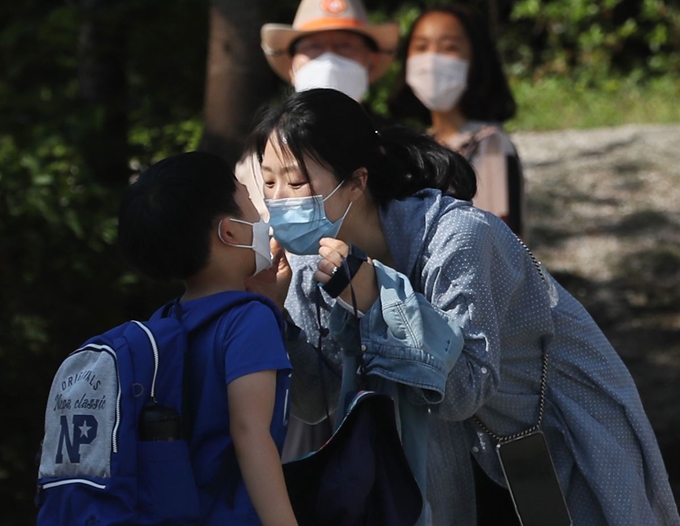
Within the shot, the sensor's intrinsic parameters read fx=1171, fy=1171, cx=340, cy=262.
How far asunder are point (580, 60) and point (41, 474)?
1190 cm

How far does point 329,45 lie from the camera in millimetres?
3865

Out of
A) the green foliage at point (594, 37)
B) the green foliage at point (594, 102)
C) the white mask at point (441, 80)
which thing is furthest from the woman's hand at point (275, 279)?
the green foliage at point (594, 37)

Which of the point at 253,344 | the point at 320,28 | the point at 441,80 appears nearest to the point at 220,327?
the point at 253,344

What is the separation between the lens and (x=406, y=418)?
2254 mm

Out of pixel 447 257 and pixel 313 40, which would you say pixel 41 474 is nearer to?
pixel 447 257

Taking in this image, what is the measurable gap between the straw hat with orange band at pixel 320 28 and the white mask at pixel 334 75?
11 centimetres

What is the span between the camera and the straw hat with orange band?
3.84m

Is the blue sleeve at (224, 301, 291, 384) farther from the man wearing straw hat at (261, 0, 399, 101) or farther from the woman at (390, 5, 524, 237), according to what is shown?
the woman at (390, 5, 524, 237)

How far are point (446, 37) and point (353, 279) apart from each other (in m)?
2.08

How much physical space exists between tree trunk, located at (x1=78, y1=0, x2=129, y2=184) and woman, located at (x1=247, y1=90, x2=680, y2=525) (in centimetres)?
191

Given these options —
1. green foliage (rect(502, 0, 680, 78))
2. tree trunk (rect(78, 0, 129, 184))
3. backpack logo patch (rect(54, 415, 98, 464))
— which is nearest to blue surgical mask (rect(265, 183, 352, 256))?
backpack logo patch (rect(54, 415, 98, 464))

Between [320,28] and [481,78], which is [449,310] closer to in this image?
[320,28]

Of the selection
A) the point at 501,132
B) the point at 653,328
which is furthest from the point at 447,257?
the point at 653,328

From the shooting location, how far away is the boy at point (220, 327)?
1957 mm
